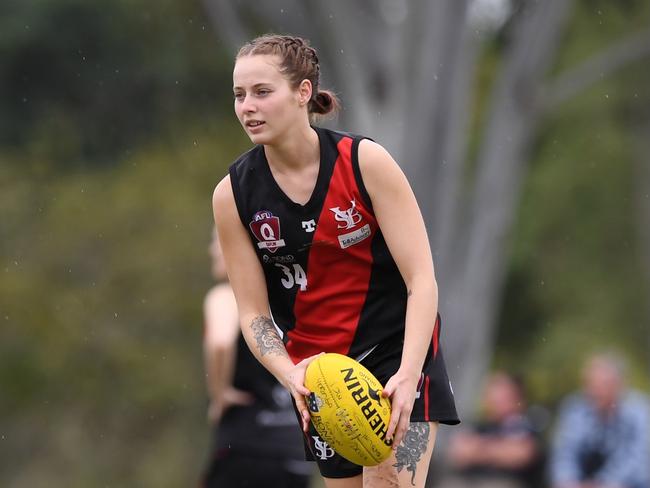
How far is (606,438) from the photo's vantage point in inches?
463

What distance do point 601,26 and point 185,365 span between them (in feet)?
32.4

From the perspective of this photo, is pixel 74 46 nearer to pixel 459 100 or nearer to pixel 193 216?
pixel 193 216

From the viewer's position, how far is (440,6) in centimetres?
1603

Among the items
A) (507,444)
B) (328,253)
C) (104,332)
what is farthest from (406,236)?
(104,332)

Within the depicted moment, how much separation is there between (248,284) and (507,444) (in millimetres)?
8073

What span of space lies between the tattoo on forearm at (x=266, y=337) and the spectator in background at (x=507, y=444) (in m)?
7.26

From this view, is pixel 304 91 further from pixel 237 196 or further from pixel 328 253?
pixel 328 253

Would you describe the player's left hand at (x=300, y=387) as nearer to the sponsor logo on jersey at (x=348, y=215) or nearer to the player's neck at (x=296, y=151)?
the sponsor logo on jersey at (x=348, y=215)

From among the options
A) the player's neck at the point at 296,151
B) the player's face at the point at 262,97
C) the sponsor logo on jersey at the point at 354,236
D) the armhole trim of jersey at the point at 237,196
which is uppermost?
the player's face at the point at 262,97

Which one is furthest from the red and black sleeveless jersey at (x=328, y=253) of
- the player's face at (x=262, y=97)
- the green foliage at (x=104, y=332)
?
the green foliage at (x=104, y=332)

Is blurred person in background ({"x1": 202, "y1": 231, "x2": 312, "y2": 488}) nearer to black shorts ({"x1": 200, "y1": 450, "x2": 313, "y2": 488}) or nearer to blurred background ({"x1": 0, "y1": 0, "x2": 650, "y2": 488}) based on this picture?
black shorts ({"x1": 200, "y1": 450, "x2": 313, "y2": 488})

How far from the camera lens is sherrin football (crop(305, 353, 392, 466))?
16.9 feet

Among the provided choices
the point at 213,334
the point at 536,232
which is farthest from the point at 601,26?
the point at 213,334

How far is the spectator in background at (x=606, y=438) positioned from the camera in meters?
11.5
